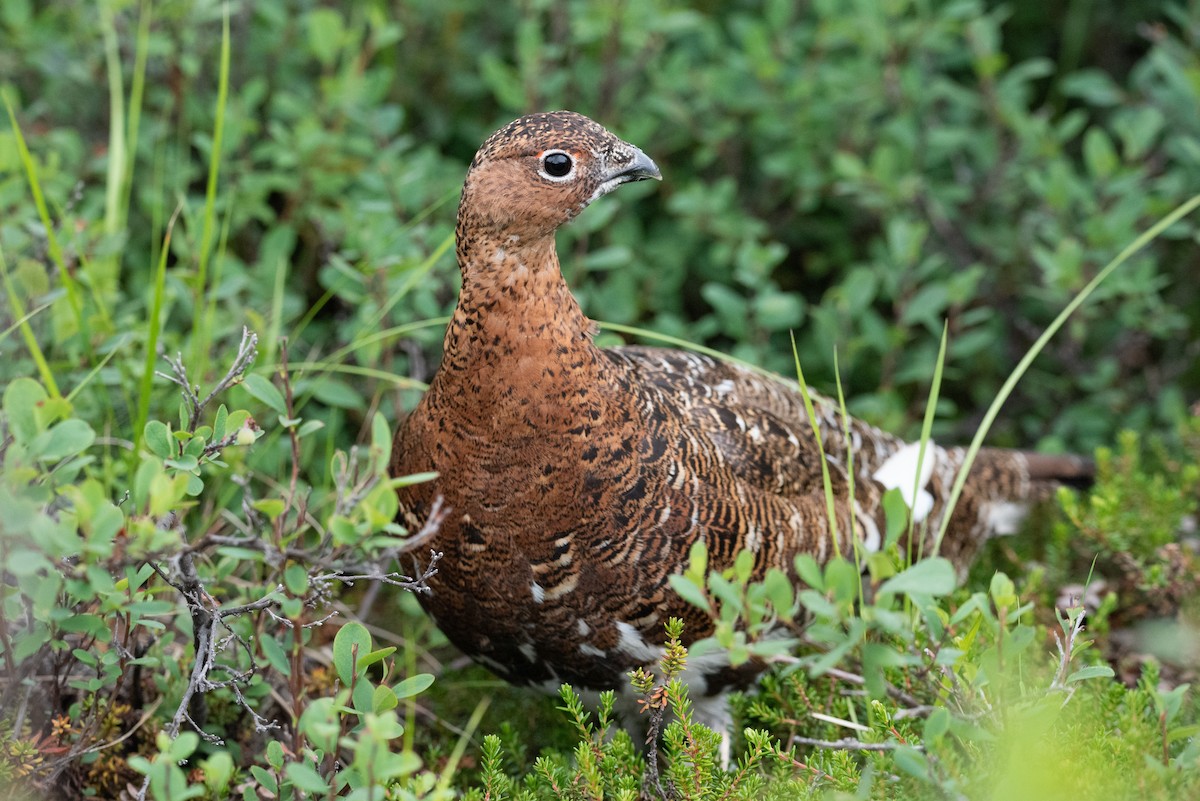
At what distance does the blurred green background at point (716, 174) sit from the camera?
14.4 feet

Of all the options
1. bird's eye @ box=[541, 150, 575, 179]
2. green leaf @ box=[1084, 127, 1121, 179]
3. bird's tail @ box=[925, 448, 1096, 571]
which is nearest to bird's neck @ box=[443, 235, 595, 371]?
bird's eye @ box=[541, 150, 575, 179]

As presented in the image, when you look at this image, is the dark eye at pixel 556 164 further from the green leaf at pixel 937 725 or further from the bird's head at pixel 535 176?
the green leaf at pixel 937 725

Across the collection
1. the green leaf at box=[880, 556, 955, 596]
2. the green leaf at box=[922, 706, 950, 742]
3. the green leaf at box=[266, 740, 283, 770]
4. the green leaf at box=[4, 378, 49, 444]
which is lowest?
the green leaf at box=[266, 740, 283, 770]

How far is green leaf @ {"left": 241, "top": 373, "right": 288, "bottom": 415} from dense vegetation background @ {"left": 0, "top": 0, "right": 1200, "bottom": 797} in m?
0.62

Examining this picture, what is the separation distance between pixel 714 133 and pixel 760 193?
0.45 m

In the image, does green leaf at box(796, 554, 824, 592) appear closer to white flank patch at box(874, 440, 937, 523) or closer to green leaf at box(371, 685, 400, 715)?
green leaf at box(371, 685, 400, 715)

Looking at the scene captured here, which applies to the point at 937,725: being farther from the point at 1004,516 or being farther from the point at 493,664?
the point at 1004,516

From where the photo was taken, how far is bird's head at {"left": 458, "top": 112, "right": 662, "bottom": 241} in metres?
2.73

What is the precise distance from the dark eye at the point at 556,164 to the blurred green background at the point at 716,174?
1198 mm

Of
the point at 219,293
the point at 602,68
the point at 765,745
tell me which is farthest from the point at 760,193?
the point at 765,745

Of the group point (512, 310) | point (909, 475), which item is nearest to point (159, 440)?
point (512, 310)

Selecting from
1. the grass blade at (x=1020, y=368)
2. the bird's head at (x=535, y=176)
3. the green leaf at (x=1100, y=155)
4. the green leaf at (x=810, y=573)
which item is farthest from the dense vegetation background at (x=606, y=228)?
the green leaf at (x=810, y=573)

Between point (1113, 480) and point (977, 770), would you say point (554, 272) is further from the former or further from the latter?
point (1113, 480)

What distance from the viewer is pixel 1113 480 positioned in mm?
3803
